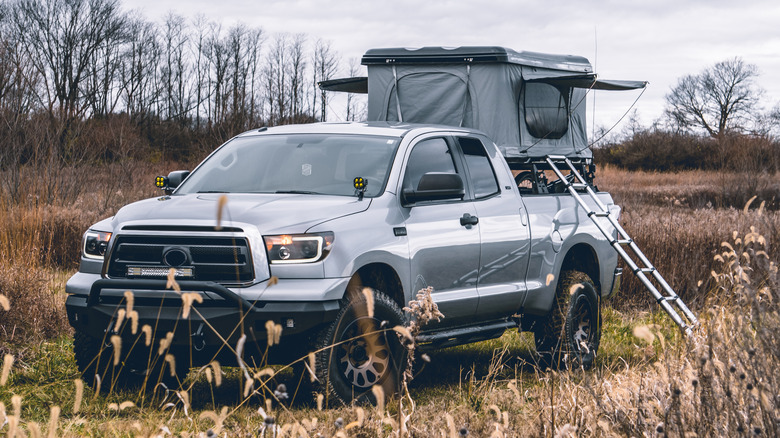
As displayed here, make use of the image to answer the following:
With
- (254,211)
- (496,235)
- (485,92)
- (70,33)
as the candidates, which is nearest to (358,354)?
(254,211)

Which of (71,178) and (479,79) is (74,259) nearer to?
(71,178)

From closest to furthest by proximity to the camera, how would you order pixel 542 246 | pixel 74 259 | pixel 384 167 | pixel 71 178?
pixel 384 167 → pixel 542 246 → pixel 74 259 → pixel 71 178

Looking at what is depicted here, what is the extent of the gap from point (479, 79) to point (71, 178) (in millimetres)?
10530

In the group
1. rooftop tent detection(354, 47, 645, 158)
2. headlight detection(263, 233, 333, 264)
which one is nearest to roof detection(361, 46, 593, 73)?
rooftop tent detection(354, 47, 645, 158)

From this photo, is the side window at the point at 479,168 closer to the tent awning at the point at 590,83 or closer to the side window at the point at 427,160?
the side window at the point at 427,160

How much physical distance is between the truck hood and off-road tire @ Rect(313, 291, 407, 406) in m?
0.61

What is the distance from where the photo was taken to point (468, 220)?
8000mm

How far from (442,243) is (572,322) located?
2.05 meters

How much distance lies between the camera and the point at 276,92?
57438 mm

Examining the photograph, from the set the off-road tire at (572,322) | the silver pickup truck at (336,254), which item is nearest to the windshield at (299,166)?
the silver pickup truck at (336,254)

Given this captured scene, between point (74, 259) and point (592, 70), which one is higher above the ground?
point (592, 70)

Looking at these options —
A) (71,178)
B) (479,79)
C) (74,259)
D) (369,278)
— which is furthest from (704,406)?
(71,178)

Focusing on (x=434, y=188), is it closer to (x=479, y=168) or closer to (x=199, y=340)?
(x=479, y=168)

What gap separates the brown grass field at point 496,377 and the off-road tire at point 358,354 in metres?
0.22
